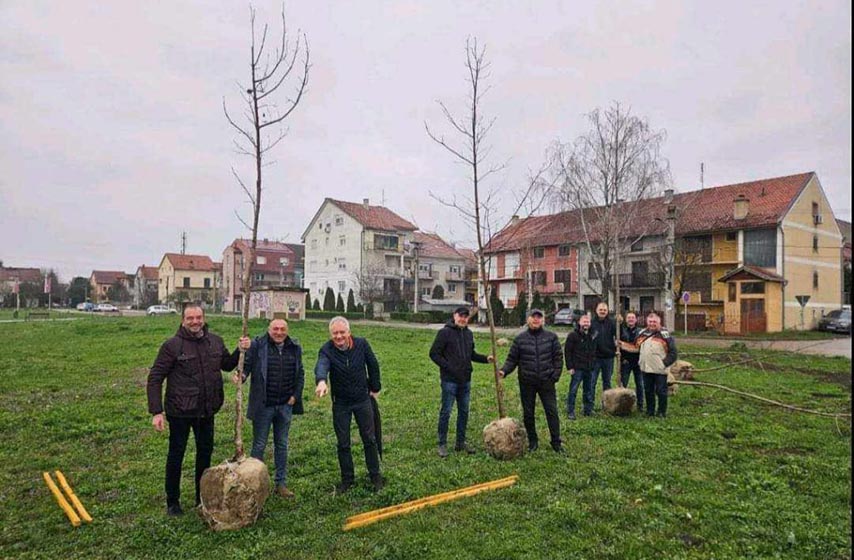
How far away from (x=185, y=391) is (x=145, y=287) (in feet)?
323

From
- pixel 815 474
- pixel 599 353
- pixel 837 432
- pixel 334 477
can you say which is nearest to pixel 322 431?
pixel 334 477

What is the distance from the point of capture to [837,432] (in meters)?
7.89

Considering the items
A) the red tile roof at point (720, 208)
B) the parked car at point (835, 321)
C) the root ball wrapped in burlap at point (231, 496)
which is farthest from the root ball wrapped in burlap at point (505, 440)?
the parked car at point (835, 321)

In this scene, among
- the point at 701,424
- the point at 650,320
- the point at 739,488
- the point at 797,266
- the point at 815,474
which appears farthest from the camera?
the point at 797,266

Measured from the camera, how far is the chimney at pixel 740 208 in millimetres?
35350

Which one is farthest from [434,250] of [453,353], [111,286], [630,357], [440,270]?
[111,286]

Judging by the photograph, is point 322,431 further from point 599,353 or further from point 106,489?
point 599,353

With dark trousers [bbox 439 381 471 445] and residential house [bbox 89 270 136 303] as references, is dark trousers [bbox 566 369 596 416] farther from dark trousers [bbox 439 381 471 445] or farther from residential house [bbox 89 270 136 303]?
residential house [bbox 89 270 136 303]

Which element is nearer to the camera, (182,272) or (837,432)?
(837,432)

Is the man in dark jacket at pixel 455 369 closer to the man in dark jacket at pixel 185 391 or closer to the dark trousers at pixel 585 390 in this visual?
the dark trousers at pixel 585 390

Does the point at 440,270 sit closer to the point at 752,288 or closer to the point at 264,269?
the point at 264,269

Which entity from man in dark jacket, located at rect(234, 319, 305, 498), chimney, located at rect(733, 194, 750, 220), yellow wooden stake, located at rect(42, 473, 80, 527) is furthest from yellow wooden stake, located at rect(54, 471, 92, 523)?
chimney, located at rect(733, 194, 750, 220)

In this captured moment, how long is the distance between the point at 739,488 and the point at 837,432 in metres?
3.49

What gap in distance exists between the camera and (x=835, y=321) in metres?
32.1
